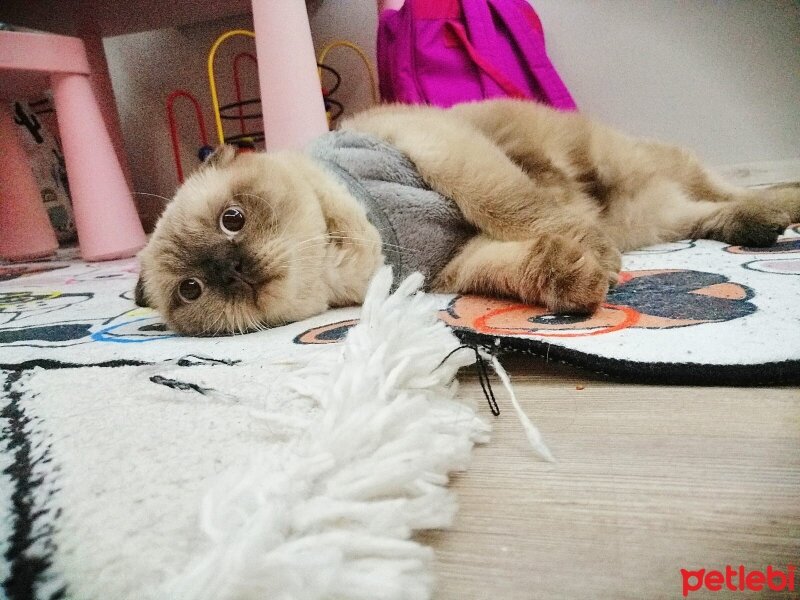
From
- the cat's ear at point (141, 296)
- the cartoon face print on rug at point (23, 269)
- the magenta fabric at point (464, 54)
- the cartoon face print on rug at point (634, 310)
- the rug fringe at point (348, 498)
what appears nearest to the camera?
the rug fringe at point (348, 498)

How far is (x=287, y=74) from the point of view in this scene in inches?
68.0

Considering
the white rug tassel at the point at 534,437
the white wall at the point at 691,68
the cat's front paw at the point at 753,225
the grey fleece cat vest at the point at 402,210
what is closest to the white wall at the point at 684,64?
the white wall at the point at 691,68

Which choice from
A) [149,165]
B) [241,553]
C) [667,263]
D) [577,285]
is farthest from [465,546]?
[149,165]

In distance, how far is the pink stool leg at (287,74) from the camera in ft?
5.60

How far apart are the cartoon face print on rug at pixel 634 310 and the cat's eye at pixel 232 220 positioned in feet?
1.42

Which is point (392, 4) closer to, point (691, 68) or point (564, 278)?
point (691, 68)

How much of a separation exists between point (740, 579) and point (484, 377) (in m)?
0.31

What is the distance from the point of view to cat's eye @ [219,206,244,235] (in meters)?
0.99

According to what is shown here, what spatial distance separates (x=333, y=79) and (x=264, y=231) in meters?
2.01

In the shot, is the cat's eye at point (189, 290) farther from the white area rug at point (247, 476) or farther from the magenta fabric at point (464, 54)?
the magenta fabric at point (464, 54)

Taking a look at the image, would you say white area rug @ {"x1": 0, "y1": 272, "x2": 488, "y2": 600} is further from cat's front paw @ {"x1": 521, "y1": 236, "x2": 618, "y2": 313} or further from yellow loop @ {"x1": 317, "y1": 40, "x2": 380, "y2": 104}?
yellow loop @ {"x1": 317, "y1": 40, "x2": 380, "y2": 104}

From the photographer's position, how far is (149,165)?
3.28 meters

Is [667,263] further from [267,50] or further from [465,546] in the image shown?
[267,50]

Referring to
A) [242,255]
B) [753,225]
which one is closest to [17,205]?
[242,255]
